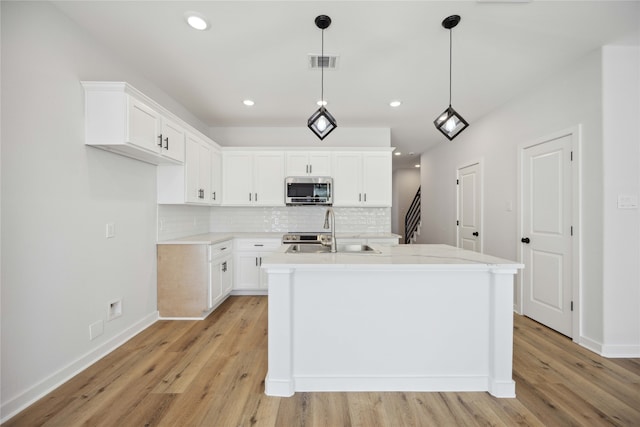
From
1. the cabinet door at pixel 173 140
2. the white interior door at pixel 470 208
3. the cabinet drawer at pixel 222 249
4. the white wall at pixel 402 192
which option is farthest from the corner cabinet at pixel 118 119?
the white wall at pixel 402 192

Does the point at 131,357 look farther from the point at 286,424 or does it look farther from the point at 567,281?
the point at 567,281

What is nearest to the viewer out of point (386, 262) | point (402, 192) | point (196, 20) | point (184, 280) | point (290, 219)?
point (386, 262)

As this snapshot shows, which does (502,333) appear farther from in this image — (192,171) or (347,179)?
(192,171)

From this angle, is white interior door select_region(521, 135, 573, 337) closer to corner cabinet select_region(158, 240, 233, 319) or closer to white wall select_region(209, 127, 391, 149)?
white wall select_region(209, 127, 391, 149)

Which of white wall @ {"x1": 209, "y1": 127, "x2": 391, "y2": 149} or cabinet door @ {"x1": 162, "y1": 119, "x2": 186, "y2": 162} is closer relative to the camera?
cabinet door @ {"x1": 162, "y1": 119, "x2": 186, "y2": 162}

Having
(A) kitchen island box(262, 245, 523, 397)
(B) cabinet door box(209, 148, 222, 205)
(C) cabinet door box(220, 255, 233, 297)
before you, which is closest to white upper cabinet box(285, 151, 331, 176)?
(B) cabinet door box(209, 148, 222, 205)

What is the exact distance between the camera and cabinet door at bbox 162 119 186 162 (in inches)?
109

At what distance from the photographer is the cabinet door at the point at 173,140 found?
2.76 meters

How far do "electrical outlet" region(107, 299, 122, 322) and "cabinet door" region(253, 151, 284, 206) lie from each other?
7.25ft

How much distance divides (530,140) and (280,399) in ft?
12.0

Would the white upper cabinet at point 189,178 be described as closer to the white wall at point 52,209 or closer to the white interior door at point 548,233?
the white wall at point 52,209

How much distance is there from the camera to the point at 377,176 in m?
4.35

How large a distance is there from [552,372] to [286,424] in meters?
2.03

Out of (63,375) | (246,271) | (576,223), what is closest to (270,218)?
(246,271)
